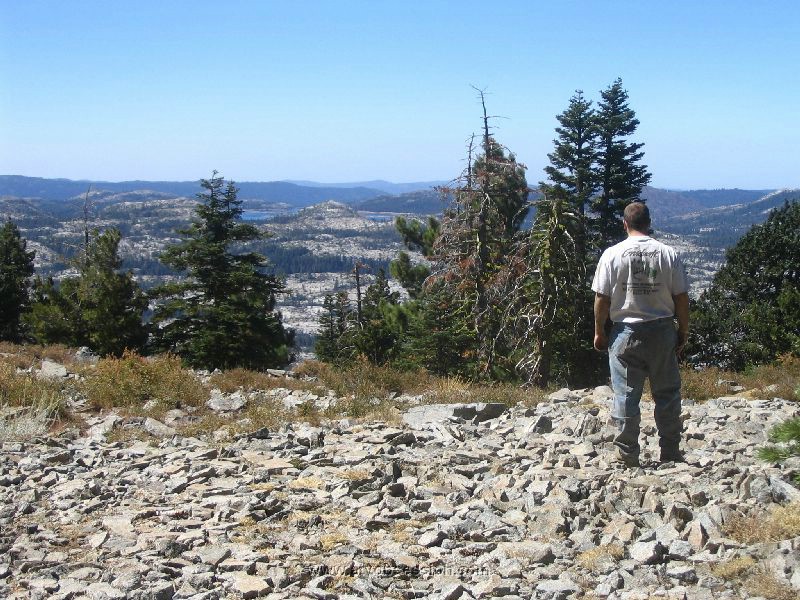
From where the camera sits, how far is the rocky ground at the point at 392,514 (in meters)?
4.59

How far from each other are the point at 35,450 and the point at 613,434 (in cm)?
681

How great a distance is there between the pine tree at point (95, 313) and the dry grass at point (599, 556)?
25.8m

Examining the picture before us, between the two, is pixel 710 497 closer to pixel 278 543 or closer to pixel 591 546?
pixel 591 546

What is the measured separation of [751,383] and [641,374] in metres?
6.57

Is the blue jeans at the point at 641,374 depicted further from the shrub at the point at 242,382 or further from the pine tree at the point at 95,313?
the pine tree at the point at 95,313

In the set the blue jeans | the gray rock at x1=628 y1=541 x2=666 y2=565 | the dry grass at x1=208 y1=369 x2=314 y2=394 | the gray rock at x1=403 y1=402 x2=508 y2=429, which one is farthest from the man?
the dry grass at x1=208 y1=369 x2=314 y2=394

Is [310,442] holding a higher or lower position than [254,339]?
higher

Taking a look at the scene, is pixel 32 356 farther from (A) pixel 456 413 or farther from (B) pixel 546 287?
(B) pixel 546 287

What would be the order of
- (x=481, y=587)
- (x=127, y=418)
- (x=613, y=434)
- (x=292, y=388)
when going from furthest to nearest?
(x=292, y=388) < (x=127, y=418) < (x=613, y=434) < (x=481, y=587)

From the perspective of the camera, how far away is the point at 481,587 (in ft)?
14.7

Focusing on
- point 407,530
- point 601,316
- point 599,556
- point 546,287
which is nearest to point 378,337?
point 546,287

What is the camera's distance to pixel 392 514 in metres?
5.86

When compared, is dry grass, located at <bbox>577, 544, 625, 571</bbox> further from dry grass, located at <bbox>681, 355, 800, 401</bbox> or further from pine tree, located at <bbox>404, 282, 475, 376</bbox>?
pine tree, located at <bbox>404, 282, 475, 376</bbox>

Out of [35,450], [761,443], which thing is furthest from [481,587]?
[35,450]
